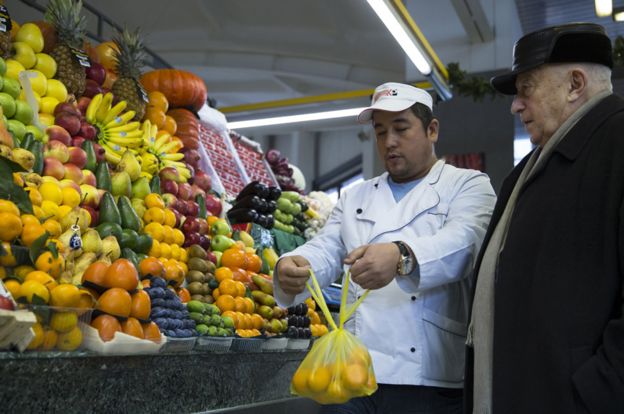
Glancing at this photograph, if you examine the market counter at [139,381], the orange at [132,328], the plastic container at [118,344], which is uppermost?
the orange at [132,328]

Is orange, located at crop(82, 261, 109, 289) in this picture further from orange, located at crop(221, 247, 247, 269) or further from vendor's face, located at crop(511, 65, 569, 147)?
vendor's face, located at crop(511, 65, 569, 147)

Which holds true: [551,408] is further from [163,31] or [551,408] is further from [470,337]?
[163,31]

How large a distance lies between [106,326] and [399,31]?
4.49 metres

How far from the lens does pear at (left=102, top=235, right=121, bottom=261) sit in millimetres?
2845

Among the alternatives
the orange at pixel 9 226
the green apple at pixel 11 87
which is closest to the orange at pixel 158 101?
the green apple at pixel 11 87

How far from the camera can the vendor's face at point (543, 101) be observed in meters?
1.87

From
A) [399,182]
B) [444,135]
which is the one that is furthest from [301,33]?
[399,182]

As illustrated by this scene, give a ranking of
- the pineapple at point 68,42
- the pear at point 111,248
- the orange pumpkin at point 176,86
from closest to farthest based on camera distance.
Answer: the pear at point 111,248
the pineapple at point 68,42
the orange pumpkin at point 176,86

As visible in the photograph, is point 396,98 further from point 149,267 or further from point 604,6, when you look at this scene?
point 604,6

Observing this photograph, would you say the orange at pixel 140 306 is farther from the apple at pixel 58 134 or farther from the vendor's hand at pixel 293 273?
the apple at pixel 58 134

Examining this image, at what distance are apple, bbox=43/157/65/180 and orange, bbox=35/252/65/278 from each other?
0.74m

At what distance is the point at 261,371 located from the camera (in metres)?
3.14

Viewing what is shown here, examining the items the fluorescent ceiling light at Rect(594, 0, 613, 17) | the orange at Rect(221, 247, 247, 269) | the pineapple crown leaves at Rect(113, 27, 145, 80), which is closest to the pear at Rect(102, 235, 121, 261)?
the orange at Rect(221, 247, 247, 269)

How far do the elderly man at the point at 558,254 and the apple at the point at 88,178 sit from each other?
1.95 meters
